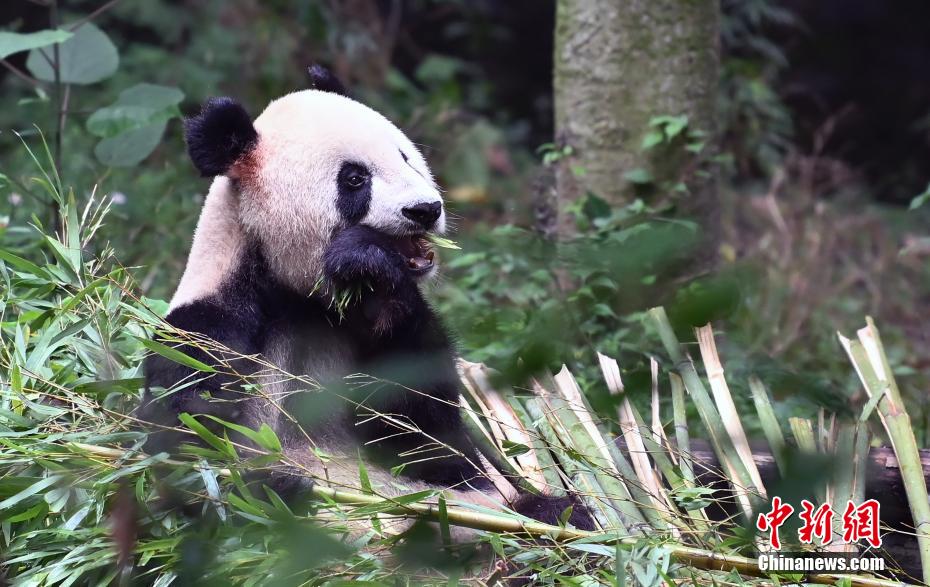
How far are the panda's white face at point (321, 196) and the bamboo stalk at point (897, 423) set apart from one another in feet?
4.51

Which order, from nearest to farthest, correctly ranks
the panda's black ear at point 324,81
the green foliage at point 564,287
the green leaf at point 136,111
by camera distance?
the green foliage at point 564,287
the panda's black ear at point 324,81
the green leaf at point 136,111

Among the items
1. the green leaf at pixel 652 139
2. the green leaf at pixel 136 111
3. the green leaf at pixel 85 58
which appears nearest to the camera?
the green leaf at pixel 136 111

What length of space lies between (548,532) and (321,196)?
1.09m

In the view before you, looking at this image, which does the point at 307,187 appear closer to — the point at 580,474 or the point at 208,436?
the point at 208,436

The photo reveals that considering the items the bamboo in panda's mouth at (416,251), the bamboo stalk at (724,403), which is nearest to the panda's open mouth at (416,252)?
the bamboo in panda's mouth at (416,251)

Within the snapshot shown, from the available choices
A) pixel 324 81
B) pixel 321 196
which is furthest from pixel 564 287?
pixel 321 196

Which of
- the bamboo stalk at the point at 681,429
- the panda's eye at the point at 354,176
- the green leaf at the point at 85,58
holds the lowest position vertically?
the bamboo stalk at the point at 681,429

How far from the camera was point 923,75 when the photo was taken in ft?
32.4

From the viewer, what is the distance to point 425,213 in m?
2.69

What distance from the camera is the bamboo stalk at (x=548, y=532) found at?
2223mm

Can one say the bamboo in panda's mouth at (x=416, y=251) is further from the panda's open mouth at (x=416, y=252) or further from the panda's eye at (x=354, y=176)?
the panda's eye at (x=354, y=176)

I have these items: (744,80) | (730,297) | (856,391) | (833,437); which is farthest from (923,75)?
(730,297)

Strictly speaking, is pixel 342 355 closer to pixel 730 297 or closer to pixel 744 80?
pixel 730 297

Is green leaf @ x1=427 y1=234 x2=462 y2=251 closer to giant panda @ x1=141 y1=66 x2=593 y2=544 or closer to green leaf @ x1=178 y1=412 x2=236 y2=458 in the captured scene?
giant panda @ x1=141 y1=66 x2=593 y2=544
